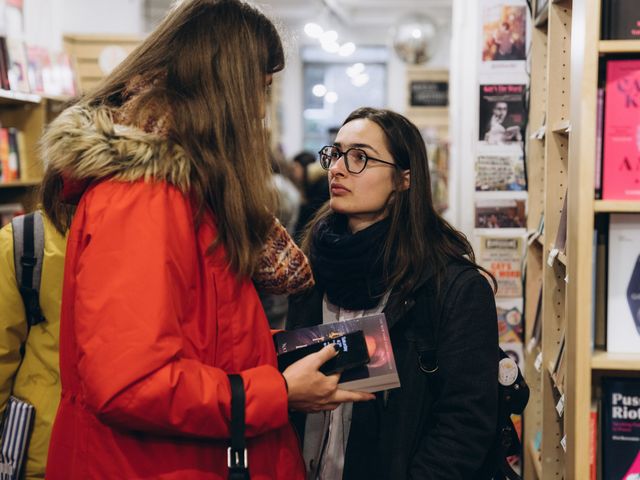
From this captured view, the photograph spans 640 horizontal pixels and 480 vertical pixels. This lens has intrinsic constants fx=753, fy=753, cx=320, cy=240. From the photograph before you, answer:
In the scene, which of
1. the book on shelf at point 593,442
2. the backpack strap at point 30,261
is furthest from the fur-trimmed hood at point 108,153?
the book on shelf at point 593,442

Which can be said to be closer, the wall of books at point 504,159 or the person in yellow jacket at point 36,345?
the person in yellow jacket at point 36,345

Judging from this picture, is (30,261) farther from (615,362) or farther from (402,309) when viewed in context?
(615,362)

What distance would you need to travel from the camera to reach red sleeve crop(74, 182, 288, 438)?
125 cm

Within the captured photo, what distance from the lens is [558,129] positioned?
7.45 ft

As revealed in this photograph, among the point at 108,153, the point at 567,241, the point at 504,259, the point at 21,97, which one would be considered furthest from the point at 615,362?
the point at 21,97

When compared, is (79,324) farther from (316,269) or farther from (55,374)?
(316,269)

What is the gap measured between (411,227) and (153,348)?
2.96ft

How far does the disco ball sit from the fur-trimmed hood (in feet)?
25.3

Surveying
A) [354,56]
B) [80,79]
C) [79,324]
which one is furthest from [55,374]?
[354,56]

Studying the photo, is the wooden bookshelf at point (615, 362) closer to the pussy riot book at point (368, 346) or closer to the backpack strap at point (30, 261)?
the pussy riot book at point (368, 346)

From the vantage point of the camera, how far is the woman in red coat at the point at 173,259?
1263 millimetres

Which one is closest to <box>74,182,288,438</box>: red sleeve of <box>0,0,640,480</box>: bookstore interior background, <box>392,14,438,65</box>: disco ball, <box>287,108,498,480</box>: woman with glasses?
<box>0,0,640,480</box>: bookstore interior background

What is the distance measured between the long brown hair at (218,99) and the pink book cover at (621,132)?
752 millimetres

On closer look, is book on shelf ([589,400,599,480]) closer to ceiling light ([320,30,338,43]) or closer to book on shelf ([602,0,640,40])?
book on shelf ([602,0,640,40])
